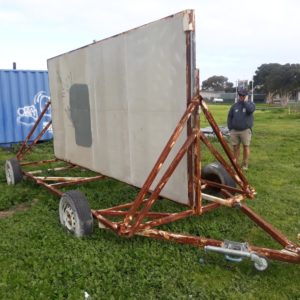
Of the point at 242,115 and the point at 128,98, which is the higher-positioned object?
the point at 128,98

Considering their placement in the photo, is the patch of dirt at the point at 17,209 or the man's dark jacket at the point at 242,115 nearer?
the patch of dirt at the point at 17,209

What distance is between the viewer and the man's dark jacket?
789cm

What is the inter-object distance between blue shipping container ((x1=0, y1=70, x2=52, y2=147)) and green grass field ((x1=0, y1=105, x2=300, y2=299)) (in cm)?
692

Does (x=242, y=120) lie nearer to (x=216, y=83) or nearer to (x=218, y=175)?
(x=218, y=175)

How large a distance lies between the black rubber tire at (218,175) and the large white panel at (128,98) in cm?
128

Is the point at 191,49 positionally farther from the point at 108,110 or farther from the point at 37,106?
the point at 37,106

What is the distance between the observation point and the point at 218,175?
538 centimetres

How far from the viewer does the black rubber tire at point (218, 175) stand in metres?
5.30

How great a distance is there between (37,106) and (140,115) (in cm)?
925

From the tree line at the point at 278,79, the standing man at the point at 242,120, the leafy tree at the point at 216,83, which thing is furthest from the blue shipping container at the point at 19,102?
the leafy tree at the point at 216,83

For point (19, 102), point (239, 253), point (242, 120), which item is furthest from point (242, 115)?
point (19, 102)

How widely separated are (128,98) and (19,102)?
8.85 m

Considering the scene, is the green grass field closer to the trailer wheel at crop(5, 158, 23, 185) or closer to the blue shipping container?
the trailer wheel at crop(5, 158, 23, 185)

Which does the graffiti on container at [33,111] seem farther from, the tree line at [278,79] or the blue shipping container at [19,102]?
the tree line at [278,79]
